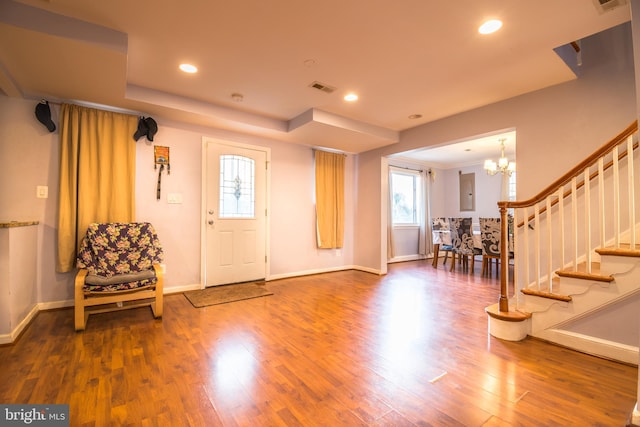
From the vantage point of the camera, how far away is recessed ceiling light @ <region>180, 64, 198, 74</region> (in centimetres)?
266

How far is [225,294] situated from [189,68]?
8.70 feet

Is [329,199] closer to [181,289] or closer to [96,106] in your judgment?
[181,289]

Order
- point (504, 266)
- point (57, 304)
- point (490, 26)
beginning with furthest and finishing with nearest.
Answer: point (57, 304) → point (504, 266) → point (490, 26)

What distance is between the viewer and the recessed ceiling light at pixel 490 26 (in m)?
2.05

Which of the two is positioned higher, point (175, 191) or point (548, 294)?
point (175, 191)

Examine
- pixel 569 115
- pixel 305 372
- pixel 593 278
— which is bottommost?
pixel 305 372

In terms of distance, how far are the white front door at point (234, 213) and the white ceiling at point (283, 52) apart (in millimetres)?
703

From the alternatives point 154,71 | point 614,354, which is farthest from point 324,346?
point 154,71

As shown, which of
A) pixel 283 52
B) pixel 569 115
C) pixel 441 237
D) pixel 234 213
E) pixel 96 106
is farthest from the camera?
pixel 441 237

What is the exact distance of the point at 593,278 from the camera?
2.10m

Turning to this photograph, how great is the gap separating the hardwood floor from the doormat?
0.36m

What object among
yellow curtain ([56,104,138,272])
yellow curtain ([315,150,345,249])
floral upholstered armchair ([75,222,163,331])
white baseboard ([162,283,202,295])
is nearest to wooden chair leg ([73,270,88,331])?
floral upholstered armchair ([75,222,163,331])

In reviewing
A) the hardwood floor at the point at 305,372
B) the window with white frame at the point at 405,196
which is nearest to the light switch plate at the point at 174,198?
the hardwood floor at the point at 305,372

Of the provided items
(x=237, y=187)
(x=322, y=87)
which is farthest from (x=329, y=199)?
(x=322, y=87)
